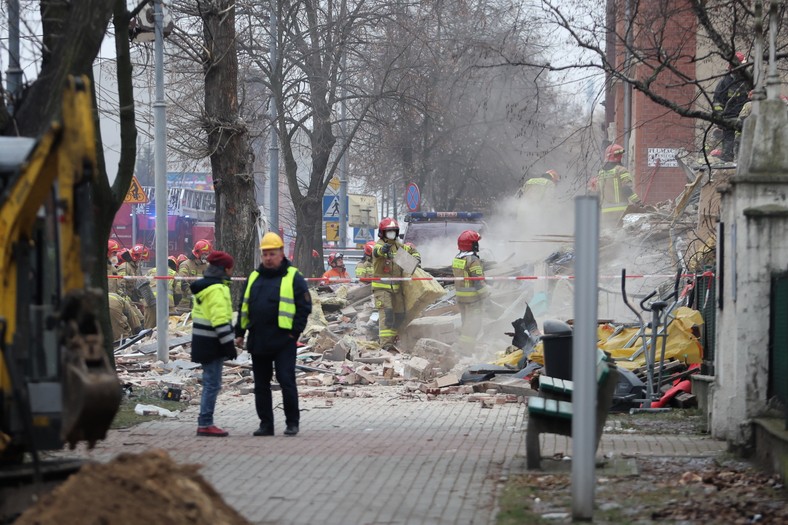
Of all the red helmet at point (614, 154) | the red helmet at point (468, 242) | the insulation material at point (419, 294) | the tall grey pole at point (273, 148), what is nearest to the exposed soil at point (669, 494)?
the red helmet at point (468, 242)

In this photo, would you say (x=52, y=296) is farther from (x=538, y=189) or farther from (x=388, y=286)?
(x=538, y=189)

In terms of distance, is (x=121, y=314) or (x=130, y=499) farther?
(x=121, y=314)

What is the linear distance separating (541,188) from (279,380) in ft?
58.0

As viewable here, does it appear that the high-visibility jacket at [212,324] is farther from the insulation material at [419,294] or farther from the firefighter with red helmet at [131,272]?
the firefighter with red helmet at [131,272]

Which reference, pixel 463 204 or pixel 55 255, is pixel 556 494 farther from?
pixel 463 204

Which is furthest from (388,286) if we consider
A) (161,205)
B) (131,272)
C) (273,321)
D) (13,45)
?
(13,45)

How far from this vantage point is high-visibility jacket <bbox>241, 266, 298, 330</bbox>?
11195 millimetres

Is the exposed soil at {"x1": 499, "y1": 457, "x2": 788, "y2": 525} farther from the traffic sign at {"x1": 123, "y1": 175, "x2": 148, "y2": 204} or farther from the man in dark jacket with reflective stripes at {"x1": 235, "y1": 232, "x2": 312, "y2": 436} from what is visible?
the traffic sign at {"x1": 123, "y1": 175, "x2": 148, "y2": 204}

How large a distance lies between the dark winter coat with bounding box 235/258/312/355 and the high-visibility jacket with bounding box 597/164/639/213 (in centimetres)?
1321

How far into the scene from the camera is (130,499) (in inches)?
225

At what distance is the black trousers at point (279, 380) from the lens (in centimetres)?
1128

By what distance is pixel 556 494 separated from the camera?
26.4ft

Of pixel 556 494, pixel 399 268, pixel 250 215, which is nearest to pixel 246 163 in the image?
pixel 250 215

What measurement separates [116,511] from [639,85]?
343 inches
